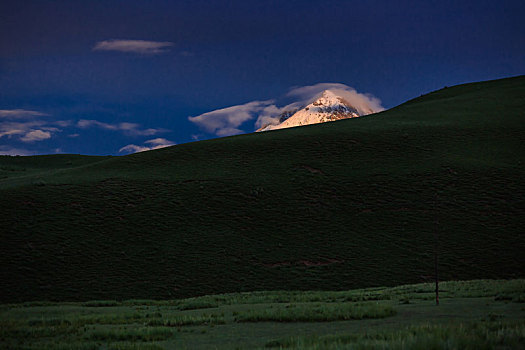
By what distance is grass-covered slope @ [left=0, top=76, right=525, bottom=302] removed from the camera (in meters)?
36.8

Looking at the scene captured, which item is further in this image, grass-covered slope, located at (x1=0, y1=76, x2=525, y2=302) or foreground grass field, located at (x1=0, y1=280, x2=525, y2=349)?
grass-covered slope, located at (x1=0, y1=76, x2=525, y2=302)

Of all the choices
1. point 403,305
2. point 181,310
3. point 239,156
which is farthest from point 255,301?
point 239,156

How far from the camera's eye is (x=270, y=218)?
154 ft

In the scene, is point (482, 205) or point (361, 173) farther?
point (361, 173)

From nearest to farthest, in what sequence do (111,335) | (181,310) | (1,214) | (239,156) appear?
1. (111,335)
2. (181,310)
3. (1,214)
4. (239,156)

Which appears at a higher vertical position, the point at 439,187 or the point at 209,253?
the point at 439,187

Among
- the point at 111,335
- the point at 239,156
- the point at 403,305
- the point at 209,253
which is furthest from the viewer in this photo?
the point at 239,156

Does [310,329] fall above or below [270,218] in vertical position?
below

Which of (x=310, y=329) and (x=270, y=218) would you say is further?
(x=270, y=218)

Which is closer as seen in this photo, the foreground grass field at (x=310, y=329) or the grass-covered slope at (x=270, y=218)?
the foreground grass field at (x=310, y=329)

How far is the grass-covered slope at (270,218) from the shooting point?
36781 millimetres

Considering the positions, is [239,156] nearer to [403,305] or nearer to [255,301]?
[255,301]

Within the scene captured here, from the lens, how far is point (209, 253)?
133ft

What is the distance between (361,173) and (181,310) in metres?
39.5
